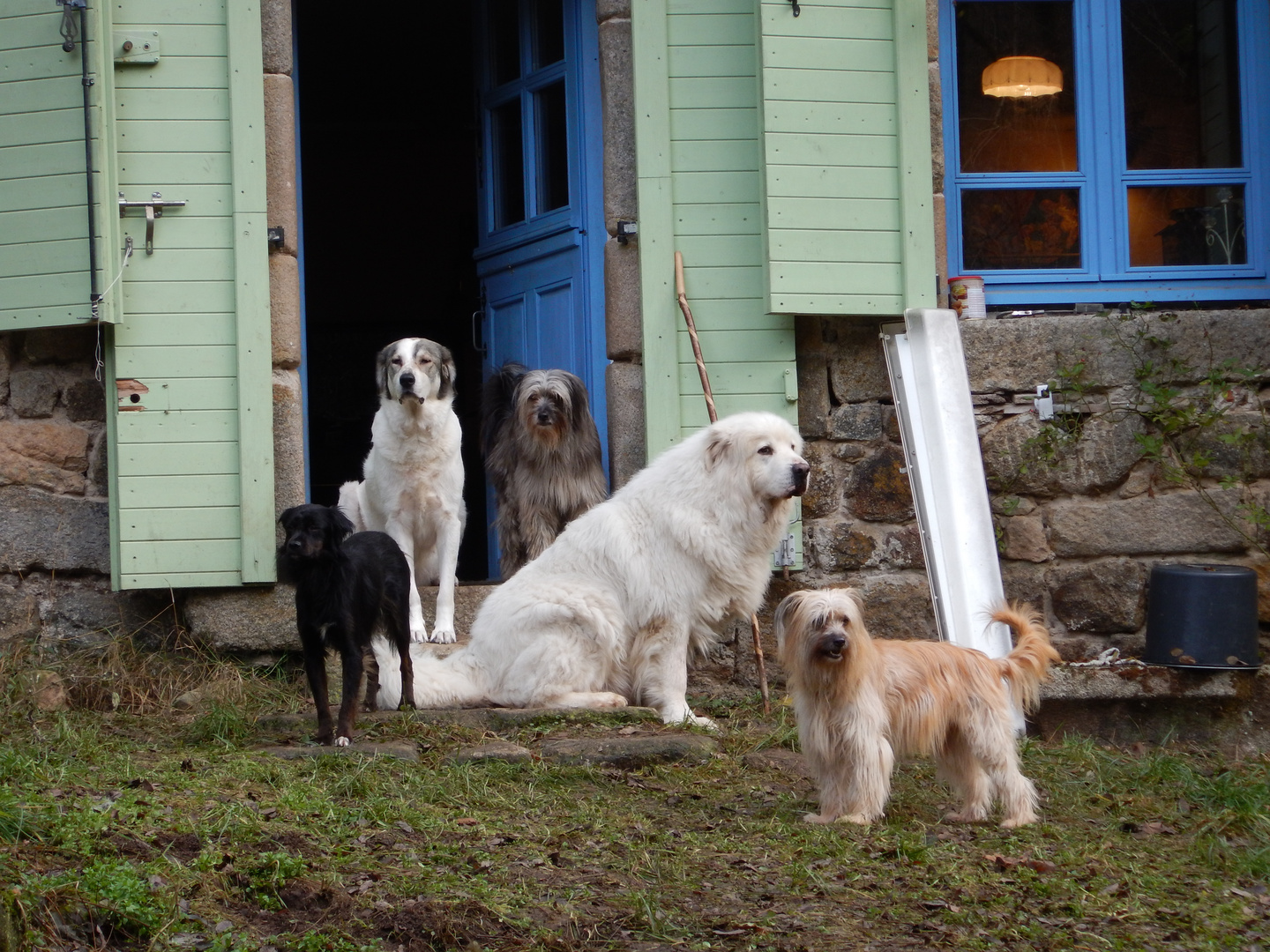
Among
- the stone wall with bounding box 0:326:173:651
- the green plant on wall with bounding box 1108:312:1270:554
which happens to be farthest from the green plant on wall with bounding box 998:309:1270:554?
the stone wall with bounding box 0:326:173:651

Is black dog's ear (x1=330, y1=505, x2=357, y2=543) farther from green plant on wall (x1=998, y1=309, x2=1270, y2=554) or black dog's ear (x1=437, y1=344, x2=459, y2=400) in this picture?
green plant on wall (x1=998, y1=309, x2=1270, y2=554)

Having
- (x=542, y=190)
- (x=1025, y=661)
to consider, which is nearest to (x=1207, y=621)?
(x=1025, y=661)

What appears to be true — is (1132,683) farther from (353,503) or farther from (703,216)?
(353,503)

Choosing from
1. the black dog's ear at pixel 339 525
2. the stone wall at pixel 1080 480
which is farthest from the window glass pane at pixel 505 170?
the black dog's ear at pixel 339 525

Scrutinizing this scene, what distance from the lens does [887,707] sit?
414 centimetres

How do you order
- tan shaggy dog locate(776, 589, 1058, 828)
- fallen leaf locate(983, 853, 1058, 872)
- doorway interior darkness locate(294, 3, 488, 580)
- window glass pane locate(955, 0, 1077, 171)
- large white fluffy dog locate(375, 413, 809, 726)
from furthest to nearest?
doorway interior darkness locate(294, 3, 488, 580) < window glass pane locate(955, 0, 1077, 171) < large white fluffy dog locate(375, 413, 809, 726) < tan shaggy dog locate(776, 589, 1058, 828) < fallen leaf locate(983, 853, 1058, 872)

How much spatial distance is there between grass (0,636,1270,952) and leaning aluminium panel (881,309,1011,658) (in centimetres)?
105

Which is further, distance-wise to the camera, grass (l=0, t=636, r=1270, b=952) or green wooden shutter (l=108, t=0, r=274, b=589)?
green wooden shutter (l=108, t=0, r=274, b=589)

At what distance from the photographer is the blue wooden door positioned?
724 centimetres

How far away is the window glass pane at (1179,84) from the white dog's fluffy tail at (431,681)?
409 centimetres

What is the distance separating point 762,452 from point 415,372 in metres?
1.82

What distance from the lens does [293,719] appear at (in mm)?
5281

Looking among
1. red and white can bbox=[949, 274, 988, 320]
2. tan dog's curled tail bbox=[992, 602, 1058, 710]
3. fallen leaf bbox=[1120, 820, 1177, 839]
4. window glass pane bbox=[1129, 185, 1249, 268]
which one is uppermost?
window glass pane bbox=[1129, 185, 1249, 268]

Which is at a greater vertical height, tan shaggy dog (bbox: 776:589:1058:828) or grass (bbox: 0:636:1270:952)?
tan shaggy dog (bbox: 776:589:1058:828)
